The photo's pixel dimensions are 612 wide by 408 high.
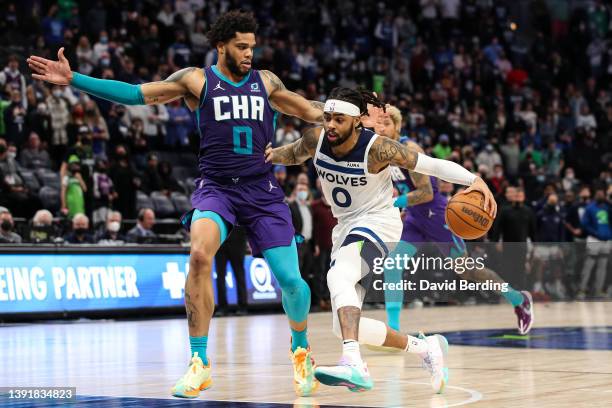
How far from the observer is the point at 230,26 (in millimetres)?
8172

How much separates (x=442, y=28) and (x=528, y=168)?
23.5 feet

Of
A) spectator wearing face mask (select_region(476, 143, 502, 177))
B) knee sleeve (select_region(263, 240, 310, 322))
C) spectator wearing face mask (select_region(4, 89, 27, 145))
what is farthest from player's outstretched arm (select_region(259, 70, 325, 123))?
spectator wearing face mask (select_region(476, 143, 502, 177))

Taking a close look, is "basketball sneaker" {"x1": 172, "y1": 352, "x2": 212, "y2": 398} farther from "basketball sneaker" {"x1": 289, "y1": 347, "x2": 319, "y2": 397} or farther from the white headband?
the white headband

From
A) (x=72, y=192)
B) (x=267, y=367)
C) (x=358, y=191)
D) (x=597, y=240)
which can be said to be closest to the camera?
(x=358, y=191)

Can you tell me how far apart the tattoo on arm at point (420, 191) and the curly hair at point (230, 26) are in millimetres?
3745

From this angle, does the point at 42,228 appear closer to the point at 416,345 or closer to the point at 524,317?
the point at 524,317

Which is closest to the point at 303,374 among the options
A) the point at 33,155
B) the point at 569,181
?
the point at 33,155

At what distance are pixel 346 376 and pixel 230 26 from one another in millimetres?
2650

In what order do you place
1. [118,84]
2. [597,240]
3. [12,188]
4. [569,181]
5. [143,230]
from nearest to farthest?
[118,84] < [12,188] < [143,230] < [597,240] < [569,181]

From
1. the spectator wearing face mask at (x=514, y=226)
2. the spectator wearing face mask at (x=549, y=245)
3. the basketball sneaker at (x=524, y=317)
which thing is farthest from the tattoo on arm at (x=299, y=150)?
the spectator wearing face mask at (x=549, y=245)

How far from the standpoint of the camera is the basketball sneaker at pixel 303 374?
7844mm

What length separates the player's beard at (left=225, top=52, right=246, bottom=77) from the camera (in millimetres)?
8156

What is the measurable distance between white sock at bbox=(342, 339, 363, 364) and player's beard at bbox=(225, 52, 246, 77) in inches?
81.1

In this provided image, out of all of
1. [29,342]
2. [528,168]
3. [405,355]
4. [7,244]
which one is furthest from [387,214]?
[528,168]
